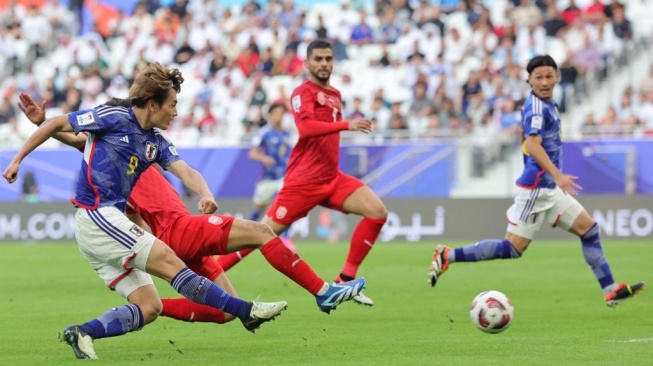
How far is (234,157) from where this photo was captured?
81.4 feet

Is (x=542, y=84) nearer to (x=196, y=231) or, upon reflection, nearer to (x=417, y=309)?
(x=417, y=309)

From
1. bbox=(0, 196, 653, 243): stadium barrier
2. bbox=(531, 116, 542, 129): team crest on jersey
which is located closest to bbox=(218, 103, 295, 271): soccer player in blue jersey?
bbox=(0, 196, 653, 243): stadium barrier

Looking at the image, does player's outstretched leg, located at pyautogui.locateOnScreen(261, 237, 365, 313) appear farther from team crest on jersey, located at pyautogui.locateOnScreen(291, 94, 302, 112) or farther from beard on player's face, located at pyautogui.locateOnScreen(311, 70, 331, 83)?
beard on player's face, located at pyautogui.locateOnScreen(311, 70, 331, 83)

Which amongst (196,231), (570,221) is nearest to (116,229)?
(196,231)

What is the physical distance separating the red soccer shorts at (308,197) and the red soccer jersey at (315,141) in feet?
0.24

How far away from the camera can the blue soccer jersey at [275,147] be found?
2130 cm

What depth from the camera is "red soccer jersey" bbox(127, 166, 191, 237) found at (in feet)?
29.7

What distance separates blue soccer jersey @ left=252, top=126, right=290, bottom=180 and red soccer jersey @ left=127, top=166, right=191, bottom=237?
1185cm

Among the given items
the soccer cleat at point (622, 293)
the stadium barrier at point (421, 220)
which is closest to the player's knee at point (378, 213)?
the soccer cleat at point (622, 293)

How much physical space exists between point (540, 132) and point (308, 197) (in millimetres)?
2526

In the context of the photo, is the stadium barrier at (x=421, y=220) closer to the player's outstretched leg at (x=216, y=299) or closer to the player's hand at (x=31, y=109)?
the player's outstretched leg at (x=216, y=299)

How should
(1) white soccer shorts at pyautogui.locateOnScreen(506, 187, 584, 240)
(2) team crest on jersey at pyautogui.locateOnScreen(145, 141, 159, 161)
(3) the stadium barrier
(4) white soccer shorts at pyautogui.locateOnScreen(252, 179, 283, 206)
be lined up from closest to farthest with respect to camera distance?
(2) team crest on jersey at pyautogui.locateOnScreen(145, 141, 159, 161)
(1) white soccer shorts at pyautogui.locateOnScreen(506, 187, 584, 240)
(4) white soccer shorts at pyautogui.locateOnScreen(252, 179, 283, 206)
(3) the stadium barrier

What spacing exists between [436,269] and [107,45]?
2189cm

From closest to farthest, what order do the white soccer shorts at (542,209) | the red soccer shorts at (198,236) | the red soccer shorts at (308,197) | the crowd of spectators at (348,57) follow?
the red soccer shorts at (198,236) → the white soccer shorts at (542,209) → the red soccer shorts at (308,197) → the crowd of spectators at (348,57)
